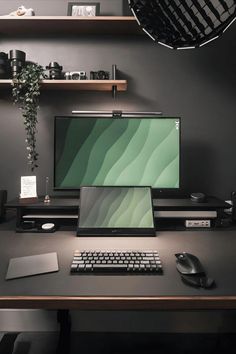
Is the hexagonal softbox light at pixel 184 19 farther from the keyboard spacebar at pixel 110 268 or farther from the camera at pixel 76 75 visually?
the camera at pixel 76 75

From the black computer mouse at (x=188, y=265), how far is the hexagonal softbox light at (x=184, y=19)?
66 centimetres

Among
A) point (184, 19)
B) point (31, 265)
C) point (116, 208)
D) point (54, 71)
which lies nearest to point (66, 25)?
point (54, 71)

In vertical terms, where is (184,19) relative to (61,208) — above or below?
above

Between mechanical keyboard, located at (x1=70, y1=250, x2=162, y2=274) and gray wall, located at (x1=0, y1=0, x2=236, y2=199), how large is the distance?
0.85 metres

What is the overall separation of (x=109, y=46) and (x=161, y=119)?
62 centimetres

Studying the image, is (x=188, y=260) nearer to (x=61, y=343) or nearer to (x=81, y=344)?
(x=61, y=343)

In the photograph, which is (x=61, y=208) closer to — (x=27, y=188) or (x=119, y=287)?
(x=27, y=188)

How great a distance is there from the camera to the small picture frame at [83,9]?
1.52 meters

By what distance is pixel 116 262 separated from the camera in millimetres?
896

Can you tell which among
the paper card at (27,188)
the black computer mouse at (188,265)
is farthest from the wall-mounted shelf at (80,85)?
the black computer mouse at (188,265)

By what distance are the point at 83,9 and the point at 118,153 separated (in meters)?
0.90

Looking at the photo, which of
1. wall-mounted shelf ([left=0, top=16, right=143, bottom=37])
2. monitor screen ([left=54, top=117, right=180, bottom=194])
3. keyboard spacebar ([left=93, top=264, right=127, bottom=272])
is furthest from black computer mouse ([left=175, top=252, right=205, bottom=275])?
wall-mounted shelf ([left=0, top=16, right=143, bottom=37])

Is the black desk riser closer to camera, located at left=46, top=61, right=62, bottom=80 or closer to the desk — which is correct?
the desk

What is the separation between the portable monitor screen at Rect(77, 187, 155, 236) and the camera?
123 centimetres
